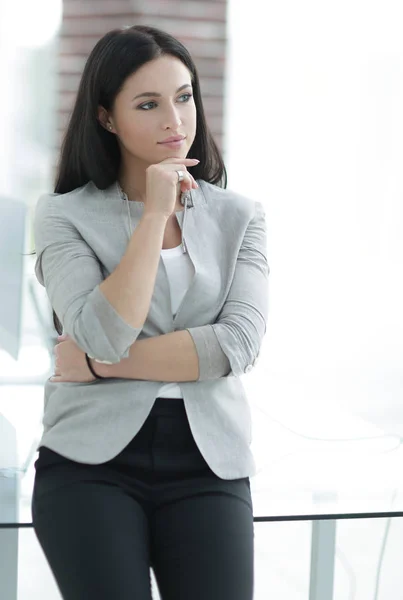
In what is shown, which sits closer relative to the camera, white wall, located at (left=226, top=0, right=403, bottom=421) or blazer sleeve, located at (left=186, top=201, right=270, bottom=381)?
blazer sleeve, located at (left=186, top=201, right=270, bottom=381)

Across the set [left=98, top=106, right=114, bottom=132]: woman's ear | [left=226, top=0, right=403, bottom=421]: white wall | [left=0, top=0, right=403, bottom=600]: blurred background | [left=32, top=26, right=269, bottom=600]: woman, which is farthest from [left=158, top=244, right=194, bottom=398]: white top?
[left=226, top=0, right=403, bottom=421]: white wall

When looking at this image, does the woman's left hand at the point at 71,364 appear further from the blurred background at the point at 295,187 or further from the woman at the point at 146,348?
the blurred background at the point at 295,187

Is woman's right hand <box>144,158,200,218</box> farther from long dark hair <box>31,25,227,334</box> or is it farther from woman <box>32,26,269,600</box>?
long dark hair <box>31,25,227,334</box>

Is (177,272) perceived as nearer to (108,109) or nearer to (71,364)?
(71,364)

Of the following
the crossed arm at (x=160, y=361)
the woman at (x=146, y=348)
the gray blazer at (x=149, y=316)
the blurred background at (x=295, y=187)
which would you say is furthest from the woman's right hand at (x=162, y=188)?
the blurred background at (x=295, y=187)

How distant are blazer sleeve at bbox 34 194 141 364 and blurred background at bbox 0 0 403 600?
0.72 m

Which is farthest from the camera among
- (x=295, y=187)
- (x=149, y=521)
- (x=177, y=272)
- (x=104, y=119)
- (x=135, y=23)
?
(x=295, y=187)

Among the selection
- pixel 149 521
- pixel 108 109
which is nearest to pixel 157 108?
pixel 108 109

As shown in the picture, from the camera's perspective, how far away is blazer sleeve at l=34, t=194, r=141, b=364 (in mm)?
1351

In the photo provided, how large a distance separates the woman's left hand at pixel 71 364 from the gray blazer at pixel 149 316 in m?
0.02

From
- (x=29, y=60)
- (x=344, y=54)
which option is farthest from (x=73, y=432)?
(x=344, y=54)

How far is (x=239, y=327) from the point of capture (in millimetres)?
1428

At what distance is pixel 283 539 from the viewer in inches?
77.2

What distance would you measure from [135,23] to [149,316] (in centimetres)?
118
